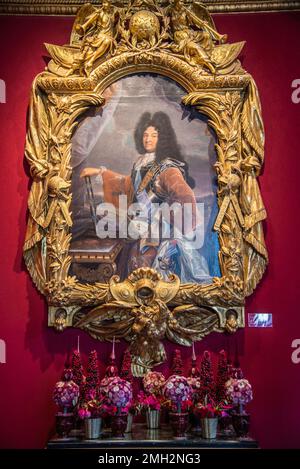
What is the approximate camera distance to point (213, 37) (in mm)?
5199

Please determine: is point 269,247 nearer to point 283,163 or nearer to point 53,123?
point 283,163

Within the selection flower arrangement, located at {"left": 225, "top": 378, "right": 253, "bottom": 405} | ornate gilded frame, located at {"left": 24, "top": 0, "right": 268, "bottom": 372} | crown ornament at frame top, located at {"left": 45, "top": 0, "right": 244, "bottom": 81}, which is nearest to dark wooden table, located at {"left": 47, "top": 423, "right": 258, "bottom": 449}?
flower arrangement, located at {"left": 225, "top": 378, "right": 253, "bottom": 405}

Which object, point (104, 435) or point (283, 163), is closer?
point (104, 435)

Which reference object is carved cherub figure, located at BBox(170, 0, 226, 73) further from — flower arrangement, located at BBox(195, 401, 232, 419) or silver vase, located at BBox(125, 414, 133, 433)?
silver vase, located at BBox(125, 414, 133, 433)

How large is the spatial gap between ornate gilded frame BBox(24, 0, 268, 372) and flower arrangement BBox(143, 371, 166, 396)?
0.36 meters

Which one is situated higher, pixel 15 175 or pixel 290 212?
pixel 15 175

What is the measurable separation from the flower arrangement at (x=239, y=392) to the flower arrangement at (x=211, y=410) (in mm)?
79

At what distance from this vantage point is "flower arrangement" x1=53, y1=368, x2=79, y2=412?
14.4ft
